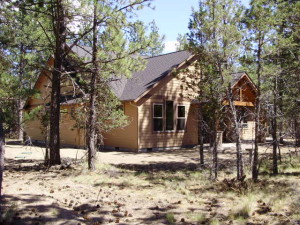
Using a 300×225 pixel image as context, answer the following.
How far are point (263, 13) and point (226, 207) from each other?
16.9ft

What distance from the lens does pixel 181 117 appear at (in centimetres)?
1852

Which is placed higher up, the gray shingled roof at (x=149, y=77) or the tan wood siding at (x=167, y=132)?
the gray shingled roof at (x=149, y=77)

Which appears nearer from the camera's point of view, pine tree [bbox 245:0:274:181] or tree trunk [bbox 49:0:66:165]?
pine tree [bbox 245:0:274:181]

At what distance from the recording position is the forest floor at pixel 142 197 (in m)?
5.51

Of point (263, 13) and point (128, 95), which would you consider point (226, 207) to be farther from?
point (128, 95)

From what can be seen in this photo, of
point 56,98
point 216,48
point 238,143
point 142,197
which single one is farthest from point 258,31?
point 56,98

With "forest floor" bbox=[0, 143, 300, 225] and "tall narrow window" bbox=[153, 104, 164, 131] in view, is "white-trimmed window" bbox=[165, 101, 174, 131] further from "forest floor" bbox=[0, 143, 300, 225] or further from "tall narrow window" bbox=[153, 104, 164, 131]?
"forest floor" bbox=[0, 143, 300, 225]

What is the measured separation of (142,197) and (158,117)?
10298mm

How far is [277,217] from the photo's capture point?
18.6 feet

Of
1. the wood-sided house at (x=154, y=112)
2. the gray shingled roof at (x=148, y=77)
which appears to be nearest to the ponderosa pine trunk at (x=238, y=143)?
the wood-sided house at (x=154, y=112)

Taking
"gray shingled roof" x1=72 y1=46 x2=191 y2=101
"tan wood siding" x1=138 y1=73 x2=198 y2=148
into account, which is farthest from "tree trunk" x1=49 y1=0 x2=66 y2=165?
"tan wood siding" x1=138 y1=73 x2=198 y2=148

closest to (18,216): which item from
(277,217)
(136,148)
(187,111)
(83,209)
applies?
(83,209)

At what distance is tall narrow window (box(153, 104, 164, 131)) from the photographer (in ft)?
56.4

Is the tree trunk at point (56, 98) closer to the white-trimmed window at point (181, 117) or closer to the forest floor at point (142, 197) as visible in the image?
the forest floor at point (142, 197)
